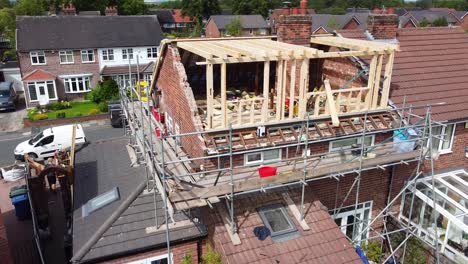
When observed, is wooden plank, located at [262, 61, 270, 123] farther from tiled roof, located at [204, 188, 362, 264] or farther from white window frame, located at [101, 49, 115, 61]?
white window frame, located at [101, 49, 115, 61]

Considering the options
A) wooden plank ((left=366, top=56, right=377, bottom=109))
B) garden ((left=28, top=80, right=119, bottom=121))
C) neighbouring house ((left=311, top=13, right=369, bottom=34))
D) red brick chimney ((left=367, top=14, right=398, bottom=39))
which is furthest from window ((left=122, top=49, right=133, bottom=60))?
neighbouring house ((left=311, top=13, right=369, bottom=34))

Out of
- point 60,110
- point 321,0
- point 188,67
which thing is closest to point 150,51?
point 60,110

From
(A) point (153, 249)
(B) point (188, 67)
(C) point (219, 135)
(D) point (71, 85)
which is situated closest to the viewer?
(A) point (153, 249)

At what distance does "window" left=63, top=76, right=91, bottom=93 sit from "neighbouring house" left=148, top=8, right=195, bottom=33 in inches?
1832

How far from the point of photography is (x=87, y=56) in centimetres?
3569

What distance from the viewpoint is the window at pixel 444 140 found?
12.8 meters

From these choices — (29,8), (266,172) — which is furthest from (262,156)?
(29,8)

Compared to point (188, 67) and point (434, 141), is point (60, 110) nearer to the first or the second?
point (188, 67)

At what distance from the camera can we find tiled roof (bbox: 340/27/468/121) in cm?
1260

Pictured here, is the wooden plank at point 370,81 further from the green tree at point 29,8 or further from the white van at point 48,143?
the green tree at point 29,8

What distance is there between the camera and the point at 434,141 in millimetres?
12953

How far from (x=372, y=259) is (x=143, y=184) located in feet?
25.7

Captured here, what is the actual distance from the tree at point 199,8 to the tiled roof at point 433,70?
240 ft

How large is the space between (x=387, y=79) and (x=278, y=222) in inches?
227
